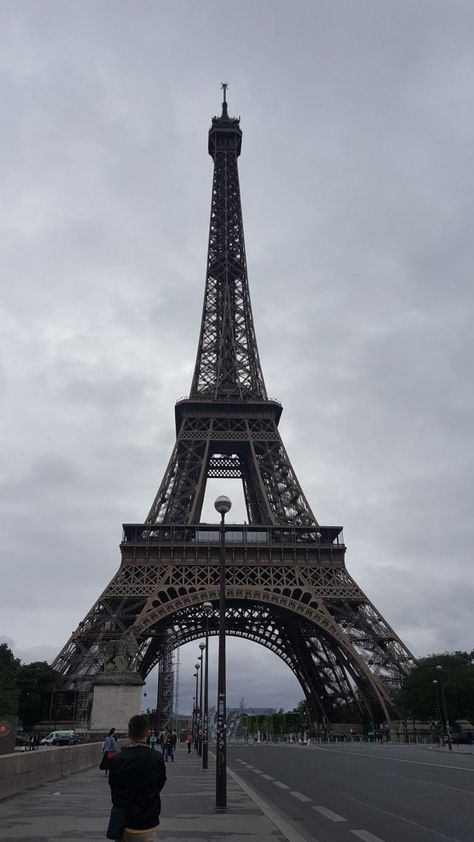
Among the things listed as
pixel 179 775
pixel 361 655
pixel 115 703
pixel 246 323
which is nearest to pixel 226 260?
pixel 246 323

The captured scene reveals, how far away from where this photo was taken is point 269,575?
60.7 meters

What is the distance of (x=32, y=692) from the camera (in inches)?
2970

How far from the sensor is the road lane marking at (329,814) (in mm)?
13867

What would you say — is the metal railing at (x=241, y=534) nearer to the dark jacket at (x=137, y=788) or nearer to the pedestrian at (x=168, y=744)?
the pedestrian at (x=168, y=744)

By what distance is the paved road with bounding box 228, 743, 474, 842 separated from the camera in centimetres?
1213

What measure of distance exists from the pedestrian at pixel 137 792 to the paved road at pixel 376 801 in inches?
264

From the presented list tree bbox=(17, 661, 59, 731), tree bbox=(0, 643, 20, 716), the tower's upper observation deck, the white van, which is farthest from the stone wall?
the tower's upper observation deck

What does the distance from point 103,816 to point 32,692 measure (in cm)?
6757

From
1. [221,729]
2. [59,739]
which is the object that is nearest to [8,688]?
[59,739]

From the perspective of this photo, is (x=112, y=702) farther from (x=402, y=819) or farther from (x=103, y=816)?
(x=402, y=819)

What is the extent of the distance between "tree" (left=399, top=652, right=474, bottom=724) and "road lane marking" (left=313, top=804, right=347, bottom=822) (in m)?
49.8

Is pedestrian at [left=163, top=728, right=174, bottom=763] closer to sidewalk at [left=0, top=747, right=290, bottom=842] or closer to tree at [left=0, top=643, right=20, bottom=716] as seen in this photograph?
sidewalk at [left=0, top=747, right=290, bottom=842]

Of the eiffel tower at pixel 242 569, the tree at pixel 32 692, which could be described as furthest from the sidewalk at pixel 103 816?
the tree at pixel 32 692

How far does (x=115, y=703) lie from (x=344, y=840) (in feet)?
116
